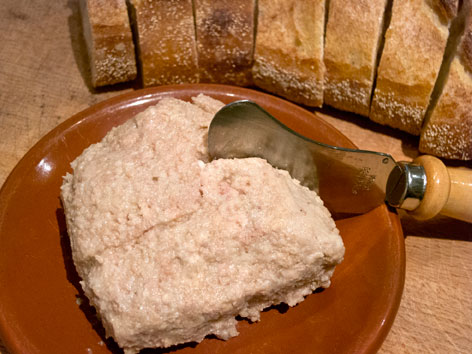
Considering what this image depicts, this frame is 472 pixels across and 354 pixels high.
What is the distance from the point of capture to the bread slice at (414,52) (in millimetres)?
1927

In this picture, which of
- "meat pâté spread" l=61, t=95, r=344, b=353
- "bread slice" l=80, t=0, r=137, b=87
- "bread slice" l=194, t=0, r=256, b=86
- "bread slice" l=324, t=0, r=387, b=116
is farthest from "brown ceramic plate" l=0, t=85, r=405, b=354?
"bread slice" l=194, t=0, r=256, b=86

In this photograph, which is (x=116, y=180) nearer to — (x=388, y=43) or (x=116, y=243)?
(x=116, y=243)

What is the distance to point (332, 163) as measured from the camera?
158 cm

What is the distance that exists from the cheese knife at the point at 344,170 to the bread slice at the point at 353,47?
567 millimetres

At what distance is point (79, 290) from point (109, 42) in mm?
1228

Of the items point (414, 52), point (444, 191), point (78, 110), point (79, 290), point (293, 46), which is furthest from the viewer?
point (78, 110)

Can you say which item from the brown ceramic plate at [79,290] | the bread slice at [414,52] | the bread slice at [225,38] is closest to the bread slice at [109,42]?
the bread slice at [225,38]

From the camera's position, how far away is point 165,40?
218 cm

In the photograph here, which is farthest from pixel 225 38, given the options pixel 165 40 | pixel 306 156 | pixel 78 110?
Answer: pixel 306 156

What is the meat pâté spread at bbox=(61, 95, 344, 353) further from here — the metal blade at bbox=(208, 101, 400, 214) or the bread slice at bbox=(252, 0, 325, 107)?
the bread slice at bbox=(252, 0, 325, 107)

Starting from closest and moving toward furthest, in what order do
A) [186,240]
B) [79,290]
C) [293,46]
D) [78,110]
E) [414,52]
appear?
1. [186,240]
2. [79,290]
3. [414,52]
4. [293,46]
5. [78,110]

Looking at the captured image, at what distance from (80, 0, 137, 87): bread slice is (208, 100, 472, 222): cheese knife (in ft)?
3.28

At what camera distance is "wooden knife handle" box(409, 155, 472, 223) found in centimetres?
159

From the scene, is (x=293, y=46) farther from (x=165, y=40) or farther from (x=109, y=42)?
(x=109, y=42)
